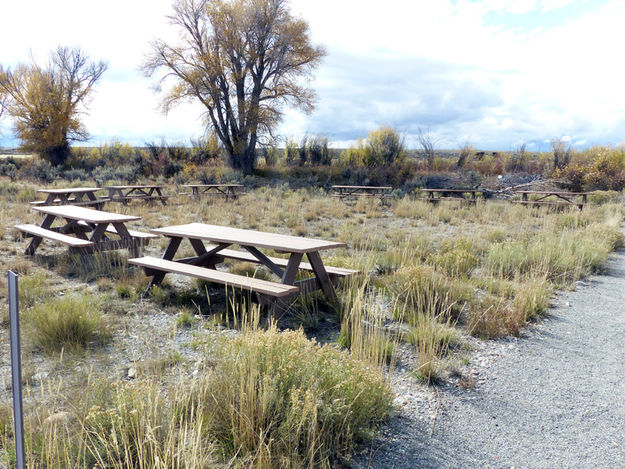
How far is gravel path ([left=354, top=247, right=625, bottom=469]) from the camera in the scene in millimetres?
2420

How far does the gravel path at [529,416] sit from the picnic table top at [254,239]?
1.73m

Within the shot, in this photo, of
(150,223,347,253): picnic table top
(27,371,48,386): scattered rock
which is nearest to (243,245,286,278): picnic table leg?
(150,223,347,253): picnic table top

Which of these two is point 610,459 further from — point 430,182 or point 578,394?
point 430,182

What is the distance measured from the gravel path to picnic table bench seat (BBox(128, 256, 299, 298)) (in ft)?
4.98

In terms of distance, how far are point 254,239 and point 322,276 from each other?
30.9 inches

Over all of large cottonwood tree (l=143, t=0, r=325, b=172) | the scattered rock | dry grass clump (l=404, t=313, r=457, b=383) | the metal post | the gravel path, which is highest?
large cottonwood tree (l=143, t=0, r=325, b=172)

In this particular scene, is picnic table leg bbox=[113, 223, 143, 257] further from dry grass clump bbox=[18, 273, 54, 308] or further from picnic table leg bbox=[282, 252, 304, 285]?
picnic table leg bbox=[282, 252, 304, 285]

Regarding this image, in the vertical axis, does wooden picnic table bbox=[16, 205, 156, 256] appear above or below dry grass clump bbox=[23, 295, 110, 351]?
above

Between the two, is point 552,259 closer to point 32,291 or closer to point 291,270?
point 291,270

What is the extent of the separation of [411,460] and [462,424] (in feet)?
1.71

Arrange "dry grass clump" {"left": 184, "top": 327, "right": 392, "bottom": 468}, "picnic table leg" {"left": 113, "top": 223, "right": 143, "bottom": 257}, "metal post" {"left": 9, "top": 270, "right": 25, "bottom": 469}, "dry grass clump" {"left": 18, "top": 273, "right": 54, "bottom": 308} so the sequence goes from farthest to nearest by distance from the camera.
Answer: "picnic table leg" {"left": 113, "top": 223, "right": 143, "bottom": 257}, "dry grass clump" {"left": 18, "top": 273, "right": 54, "bottom": 308}, "dry grass clump" {"left": 184, "top": 327, "right": 392, "bottom": 468}, "metal post" {"left": 9, "top": 270, "right": 25, "bottom": 469}

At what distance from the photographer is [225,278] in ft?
14.0

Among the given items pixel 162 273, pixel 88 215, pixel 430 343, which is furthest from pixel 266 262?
pixel 88 215

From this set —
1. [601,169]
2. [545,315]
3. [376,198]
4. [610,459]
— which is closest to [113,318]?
[610,459]
